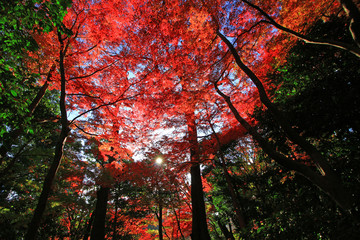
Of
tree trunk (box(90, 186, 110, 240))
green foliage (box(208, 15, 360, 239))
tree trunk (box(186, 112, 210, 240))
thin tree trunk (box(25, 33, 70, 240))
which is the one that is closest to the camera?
green foliage (box(208, 15, 360, 239))

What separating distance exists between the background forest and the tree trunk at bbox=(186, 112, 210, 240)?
0.19ft

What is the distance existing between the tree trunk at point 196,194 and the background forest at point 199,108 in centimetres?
6

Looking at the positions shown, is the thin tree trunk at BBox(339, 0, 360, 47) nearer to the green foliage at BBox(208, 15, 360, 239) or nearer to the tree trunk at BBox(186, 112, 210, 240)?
the green foliage at BBox(208, 15, 360, 239)

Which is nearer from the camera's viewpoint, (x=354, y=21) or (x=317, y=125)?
(x=354, y=21)

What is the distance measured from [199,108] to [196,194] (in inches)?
186

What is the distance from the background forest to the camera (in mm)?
2885

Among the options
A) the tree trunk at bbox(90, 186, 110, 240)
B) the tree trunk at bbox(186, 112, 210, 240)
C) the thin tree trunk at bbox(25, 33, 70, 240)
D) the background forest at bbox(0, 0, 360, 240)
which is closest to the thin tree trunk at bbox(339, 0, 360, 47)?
the background forest at bbox(0, 0, 360, 240)

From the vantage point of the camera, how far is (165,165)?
8859 mm

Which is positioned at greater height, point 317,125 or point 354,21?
point 354,21

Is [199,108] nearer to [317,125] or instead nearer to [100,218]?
[317,125]

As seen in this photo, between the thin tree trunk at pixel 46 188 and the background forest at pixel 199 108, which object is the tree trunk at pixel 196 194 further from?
the thin tree trunk at pixel 46 188

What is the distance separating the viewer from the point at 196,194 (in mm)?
7426

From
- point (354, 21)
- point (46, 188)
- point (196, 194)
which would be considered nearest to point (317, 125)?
point (354, 21)

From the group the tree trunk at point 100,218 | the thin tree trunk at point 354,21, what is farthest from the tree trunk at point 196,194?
the thin tree trunk at point 354,21
